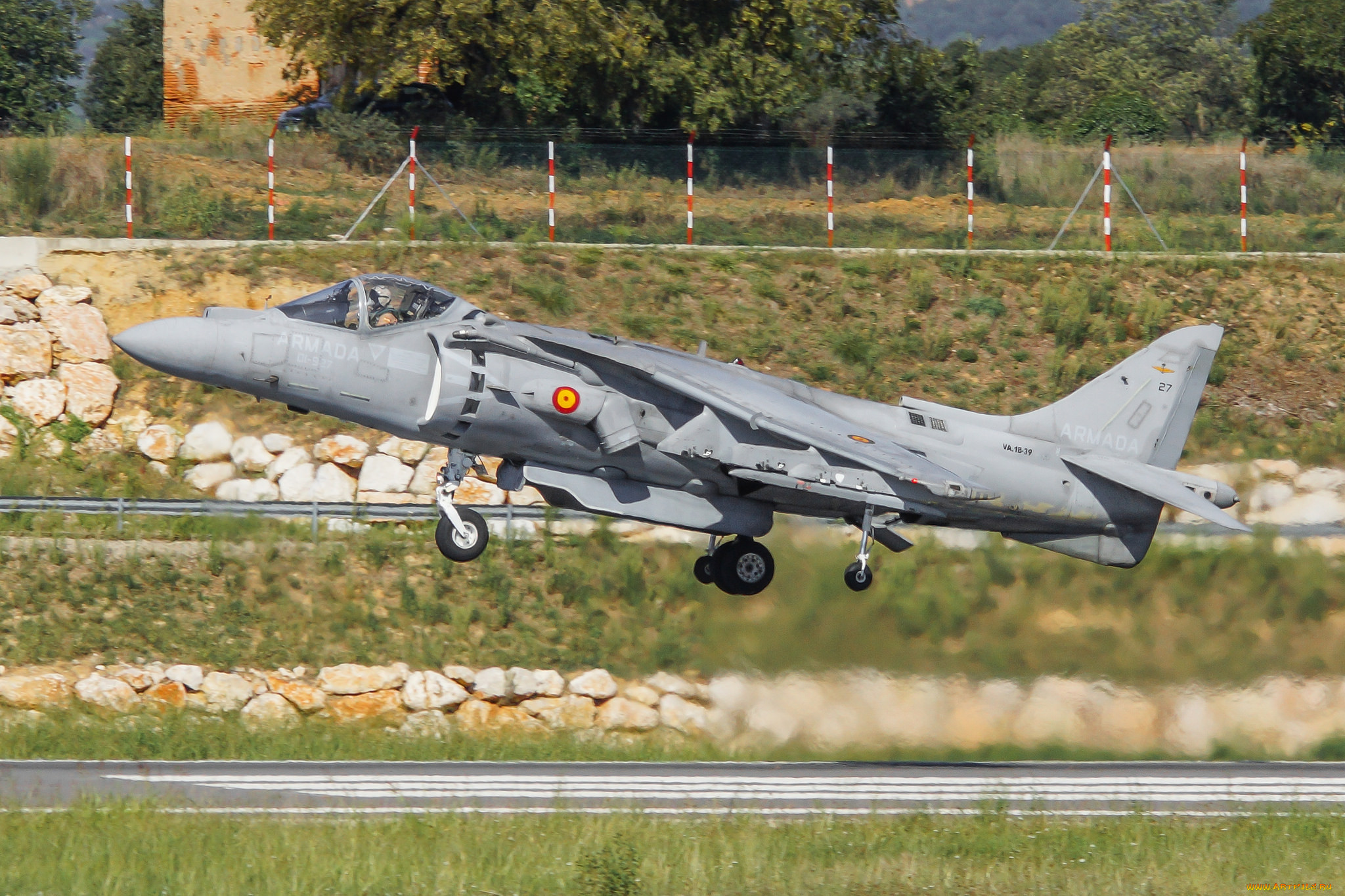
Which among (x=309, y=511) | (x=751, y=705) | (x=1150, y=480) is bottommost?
(x=751, y=705)

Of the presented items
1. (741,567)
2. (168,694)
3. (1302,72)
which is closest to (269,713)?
(168,694)

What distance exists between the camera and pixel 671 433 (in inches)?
761

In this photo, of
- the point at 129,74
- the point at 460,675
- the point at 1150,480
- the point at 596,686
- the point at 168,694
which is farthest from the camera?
the point at 129,74

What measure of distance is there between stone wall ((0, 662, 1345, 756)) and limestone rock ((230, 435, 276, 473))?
4119mm

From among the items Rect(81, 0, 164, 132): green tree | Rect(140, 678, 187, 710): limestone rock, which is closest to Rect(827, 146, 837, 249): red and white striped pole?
Rect(140, 678, 187, 710): limestone rock

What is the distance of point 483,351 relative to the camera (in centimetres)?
1859

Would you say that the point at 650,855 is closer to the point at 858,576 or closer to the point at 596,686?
the point at 858,576

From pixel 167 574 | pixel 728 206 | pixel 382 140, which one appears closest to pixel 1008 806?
pixel 167 574

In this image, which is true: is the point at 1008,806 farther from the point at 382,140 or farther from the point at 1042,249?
the point at 382,140

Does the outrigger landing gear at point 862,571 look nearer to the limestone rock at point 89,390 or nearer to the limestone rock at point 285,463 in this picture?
the limestone rock at point 285,463

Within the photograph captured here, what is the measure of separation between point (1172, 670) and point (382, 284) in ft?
44.8

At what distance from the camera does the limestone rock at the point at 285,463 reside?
27.8 metres

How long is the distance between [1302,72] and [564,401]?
1526 inches

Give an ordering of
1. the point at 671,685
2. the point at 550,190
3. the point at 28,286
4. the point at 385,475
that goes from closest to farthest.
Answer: the point at 671,685
the point at 385,475
the point at 28,286
the point at 550,190
